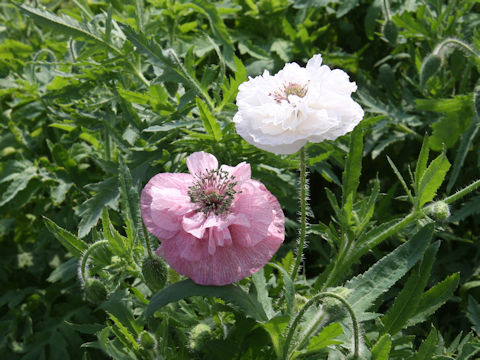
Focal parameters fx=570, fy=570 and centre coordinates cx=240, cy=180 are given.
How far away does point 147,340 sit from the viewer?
1476mm

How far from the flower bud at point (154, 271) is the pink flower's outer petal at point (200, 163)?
10.0 inches

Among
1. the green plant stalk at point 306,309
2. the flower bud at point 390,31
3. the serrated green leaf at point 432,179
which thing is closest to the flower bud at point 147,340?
the green plant stalk at point 306,309

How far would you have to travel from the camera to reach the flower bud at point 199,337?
148cm

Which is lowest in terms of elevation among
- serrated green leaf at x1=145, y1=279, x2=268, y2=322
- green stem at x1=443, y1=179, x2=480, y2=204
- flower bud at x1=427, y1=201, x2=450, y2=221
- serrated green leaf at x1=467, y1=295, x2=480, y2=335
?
serrated green leaf at x1=467, y1=295, x2=480, y2=335

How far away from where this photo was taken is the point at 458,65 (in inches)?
106

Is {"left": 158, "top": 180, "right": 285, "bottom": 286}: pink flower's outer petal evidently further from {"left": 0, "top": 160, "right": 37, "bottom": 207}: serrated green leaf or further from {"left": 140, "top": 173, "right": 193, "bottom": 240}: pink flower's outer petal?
{"left": 0, "top": 160, "right": 37, "bottom": 207}: serrated green leaf

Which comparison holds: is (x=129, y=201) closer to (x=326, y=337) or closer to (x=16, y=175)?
(x=326, y=337)

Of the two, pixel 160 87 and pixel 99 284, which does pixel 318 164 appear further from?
pixel 99 284

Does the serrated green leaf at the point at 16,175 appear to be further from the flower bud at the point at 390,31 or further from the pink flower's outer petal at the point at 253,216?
the flower bud at the point at 390,31

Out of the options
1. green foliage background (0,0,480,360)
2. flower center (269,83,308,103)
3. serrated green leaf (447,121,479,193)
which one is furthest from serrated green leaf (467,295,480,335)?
flower center (269,83,308,103)

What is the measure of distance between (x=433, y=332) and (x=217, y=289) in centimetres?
58

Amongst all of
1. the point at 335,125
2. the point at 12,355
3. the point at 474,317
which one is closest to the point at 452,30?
the point at 474,317

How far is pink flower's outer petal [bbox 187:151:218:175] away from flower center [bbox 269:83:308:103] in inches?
9.2

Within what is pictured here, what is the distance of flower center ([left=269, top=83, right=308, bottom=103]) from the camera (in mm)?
1506
